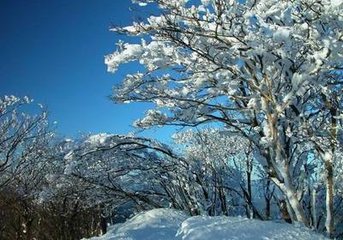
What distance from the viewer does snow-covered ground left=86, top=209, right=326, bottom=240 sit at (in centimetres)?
498

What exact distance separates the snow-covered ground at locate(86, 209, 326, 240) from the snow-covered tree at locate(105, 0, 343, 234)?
7.38 ft

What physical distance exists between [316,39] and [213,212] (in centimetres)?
966

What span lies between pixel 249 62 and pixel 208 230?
3.29 m

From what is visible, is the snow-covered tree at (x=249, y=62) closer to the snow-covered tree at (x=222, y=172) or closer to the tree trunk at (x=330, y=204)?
the tree trunk at (x=330, y=204)

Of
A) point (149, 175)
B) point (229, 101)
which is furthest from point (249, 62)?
point (149, 175)

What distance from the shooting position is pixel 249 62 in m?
7.27

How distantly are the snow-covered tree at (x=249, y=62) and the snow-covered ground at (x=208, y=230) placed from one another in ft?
7.38

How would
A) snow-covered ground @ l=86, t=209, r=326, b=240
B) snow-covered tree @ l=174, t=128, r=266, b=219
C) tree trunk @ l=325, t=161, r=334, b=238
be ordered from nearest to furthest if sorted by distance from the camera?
snow-covered ground @ l=86, t=209, r=326, b=240, tree trunk @ l=325, t=161, r=334, b=238, snow-covered tree @ l=174, t=128, r=266, b=219

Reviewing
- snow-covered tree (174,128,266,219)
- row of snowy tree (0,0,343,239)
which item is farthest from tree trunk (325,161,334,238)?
snow-covered tree (174,128,266,219)

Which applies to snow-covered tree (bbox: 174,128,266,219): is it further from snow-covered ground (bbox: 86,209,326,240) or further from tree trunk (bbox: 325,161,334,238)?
snow-covered ground (bbox: 86,209,326,240)

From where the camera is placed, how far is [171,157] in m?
12.4

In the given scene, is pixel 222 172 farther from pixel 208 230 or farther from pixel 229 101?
pixel 208 230

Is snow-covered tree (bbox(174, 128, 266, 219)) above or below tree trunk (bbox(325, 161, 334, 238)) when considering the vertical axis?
above

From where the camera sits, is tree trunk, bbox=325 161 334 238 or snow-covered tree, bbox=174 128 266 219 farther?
snow-covered tree, bbox=174 128 266 219
